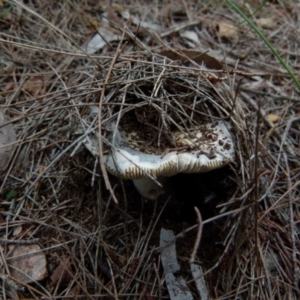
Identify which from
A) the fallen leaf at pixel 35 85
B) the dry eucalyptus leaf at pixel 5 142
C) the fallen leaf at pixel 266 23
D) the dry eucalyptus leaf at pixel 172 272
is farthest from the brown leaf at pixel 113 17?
the dry eucalyptus leaf at pixel 172 272

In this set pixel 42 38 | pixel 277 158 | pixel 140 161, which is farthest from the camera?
pixel 42 38

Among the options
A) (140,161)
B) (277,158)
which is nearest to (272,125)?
(277,158)

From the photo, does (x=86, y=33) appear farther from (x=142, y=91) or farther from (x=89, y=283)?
(x=89, y=283)

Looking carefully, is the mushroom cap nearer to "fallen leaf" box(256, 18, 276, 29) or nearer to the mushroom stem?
the mushroom stem

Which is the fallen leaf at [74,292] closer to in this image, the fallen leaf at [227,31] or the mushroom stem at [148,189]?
the mushroom stem at [148,189]

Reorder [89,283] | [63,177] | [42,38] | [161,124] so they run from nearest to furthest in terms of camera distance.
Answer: [89,283] < [161,124] < [63,177] < [42,38]

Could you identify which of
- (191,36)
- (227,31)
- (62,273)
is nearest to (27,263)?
(62,273)
